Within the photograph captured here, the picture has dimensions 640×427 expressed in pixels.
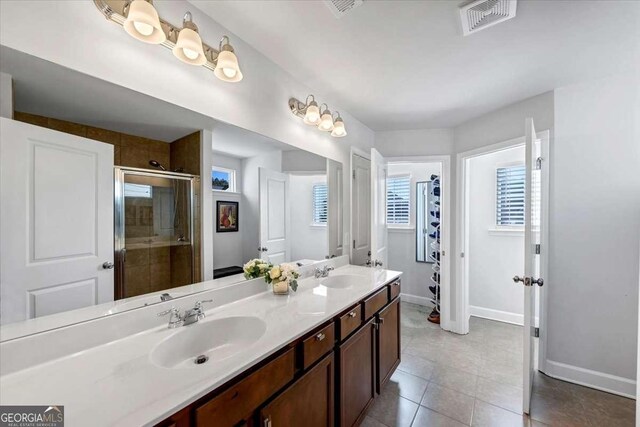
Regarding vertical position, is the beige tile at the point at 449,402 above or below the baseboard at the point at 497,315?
below

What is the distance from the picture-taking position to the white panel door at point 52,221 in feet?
2.84

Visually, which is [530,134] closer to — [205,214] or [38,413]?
[205,214]

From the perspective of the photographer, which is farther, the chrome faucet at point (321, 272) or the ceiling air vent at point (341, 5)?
the chrome faucet at point (321, 272)

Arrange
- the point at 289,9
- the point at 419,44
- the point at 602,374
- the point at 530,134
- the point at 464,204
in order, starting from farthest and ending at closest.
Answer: the point at 464,204 < the point at 602,374 < the point at 530,134 < the point at 419,44 < the point at 289,9

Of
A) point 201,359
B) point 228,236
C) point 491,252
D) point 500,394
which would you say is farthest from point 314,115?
point 491,252

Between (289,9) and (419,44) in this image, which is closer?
(289,9)

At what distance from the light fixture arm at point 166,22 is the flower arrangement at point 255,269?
3.75 feet

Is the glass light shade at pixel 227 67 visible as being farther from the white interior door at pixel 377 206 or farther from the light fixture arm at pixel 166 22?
the white interior door at pixel 377 206

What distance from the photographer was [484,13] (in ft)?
4.32

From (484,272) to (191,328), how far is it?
3.62m

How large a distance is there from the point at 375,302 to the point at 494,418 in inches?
43.5

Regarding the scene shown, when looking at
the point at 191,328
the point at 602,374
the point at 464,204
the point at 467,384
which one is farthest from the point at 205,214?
the point at 602,374

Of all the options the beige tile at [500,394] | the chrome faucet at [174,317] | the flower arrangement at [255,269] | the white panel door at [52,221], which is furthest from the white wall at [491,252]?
the white panel door at [52,221]

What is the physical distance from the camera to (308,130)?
2209mm
